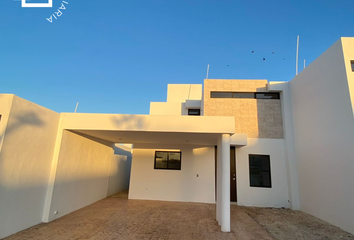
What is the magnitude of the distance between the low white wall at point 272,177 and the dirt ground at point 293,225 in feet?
2.00

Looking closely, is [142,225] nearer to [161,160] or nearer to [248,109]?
[161,160]

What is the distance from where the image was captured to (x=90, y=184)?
6.89 meters

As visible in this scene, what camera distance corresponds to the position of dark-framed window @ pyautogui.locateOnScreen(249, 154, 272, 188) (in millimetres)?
7903

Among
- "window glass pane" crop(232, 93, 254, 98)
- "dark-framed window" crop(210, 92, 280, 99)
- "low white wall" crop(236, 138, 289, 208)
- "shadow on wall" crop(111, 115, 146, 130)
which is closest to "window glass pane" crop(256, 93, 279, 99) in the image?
"dark-framed window" crop(210, 92, 280, 99)

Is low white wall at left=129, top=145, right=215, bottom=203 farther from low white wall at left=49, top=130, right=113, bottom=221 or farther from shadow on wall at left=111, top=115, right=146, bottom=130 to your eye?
shadow on wall at left=111, top=115, right=146, bottom=130

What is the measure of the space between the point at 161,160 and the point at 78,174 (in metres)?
3.77

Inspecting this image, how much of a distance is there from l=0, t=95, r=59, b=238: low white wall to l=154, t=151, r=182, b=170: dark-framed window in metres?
4.70

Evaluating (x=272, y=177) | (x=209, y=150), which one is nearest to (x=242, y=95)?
(x=209, y=150)

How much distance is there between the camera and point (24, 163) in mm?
4055

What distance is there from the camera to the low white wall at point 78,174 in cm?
513

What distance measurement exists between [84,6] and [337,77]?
9524 mm

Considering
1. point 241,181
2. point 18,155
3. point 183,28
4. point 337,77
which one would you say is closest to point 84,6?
point 183,28

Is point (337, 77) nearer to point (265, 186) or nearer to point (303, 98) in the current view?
point (303, 98)

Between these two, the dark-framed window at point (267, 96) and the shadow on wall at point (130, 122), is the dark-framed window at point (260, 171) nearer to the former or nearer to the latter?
the dark-framed window at point (267, 96)
